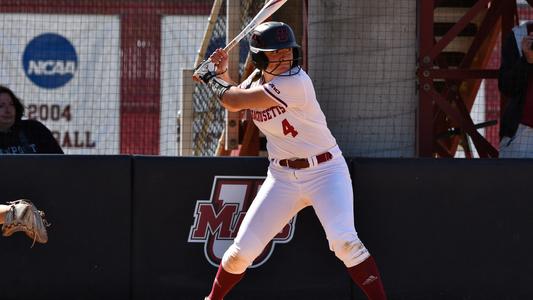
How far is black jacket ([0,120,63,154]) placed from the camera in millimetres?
7938

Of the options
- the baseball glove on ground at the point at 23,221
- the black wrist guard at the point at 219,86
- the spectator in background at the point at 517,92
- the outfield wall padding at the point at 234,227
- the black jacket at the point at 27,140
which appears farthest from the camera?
the black jacket at the point at 27,140

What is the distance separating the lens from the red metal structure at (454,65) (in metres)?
7.99

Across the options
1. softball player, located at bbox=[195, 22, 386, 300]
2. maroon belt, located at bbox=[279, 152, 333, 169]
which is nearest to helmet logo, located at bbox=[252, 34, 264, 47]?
softball player, located at bbox=[195, 22, 386, 300]

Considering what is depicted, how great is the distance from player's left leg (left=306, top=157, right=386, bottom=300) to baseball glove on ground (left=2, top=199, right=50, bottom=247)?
5.51 feet

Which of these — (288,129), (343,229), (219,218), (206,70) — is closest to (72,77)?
(219,218)

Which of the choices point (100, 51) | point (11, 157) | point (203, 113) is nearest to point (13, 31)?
point (100, 51)

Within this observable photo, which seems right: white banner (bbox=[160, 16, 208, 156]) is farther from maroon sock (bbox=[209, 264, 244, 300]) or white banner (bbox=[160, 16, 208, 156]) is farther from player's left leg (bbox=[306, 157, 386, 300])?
player's left leg (bbox=[306, 157, 386, 300])

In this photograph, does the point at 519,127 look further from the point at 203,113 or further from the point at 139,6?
the point at 139,6

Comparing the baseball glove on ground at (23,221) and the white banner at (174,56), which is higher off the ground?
the white banner at (174,56)

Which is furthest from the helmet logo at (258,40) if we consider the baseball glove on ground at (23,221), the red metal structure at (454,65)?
the red metal structure at (454,65)

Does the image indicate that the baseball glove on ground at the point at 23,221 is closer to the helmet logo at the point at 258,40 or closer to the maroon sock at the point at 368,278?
the helmet logo at the point at 258,40

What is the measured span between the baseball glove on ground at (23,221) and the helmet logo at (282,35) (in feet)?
5.91

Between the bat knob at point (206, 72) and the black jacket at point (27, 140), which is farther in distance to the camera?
the black jacket at point (27, 140)

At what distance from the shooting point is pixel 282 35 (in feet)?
21.4
